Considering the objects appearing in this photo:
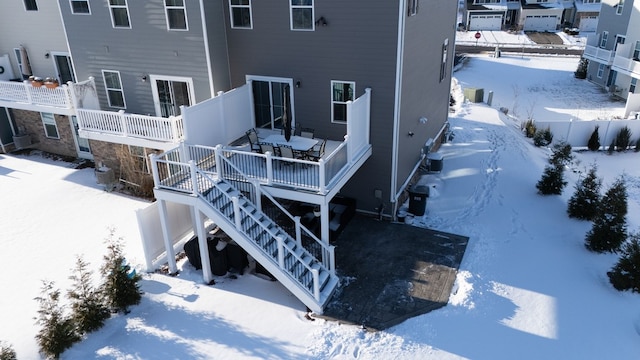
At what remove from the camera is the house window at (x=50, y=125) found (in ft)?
69.1

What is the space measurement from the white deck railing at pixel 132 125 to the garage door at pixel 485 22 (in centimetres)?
5377

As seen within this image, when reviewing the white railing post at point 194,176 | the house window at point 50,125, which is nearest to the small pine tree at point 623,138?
the white railing post at point 194,176

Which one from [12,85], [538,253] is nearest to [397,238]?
[538,253]

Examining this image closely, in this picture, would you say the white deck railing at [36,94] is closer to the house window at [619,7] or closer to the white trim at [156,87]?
the white trim at [156,87]

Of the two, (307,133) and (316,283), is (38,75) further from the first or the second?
(316,283)

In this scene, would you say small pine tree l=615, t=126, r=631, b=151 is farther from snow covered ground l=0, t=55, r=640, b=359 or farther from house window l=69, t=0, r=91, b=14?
house window l=69, t=0, r=91, b=14

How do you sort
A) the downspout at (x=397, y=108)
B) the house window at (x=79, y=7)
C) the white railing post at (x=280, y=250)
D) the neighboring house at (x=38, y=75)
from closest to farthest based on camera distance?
the white railing post at (x=280, y=250) → the downspout at (x=397, y=108) → the house window at (x=79, y=7) → the neighboring house at (x=38, y=75)

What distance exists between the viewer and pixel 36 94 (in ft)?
60.8

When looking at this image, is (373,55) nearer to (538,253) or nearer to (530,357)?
(538,253)

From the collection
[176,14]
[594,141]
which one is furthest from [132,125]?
[594,141]

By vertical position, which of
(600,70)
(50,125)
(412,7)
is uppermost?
(412,7)

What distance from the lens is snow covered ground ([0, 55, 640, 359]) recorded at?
Result: 10086 millimetres

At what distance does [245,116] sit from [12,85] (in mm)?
11075

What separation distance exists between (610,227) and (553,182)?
3.37 meters
